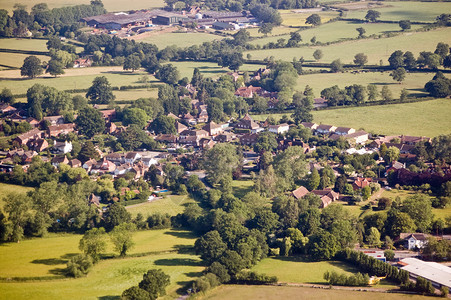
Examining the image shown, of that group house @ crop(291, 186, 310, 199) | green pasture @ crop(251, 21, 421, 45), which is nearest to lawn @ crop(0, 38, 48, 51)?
green pasture @ crop(251, 21, 421, 45)

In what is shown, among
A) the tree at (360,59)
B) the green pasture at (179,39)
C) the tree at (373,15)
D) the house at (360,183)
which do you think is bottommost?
the house at (360,183)

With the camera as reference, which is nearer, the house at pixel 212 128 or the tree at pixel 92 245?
the tree at pixel 92 245

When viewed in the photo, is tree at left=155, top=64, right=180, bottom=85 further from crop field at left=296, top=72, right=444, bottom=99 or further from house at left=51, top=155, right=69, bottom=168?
house at left=51, top=155, right=69, bottom=168

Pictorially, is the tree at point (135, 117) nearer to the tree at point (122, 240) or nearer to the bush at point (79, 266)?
the tree at point (122, 240)

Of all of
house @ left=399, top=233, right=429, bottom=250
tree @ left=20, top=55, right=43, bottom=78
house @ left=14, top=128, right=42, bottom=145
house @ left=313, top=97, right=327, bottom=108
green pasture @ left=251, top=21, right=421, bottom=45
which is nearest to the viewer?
house @ left=399, top=233, right=429, bottom=250

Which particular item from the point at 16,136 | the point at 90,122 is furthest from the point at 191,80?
the point at 16,136

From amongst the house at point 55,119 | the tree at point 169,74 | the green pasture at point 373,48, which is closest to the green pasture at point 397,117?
the tree at point 169,74
